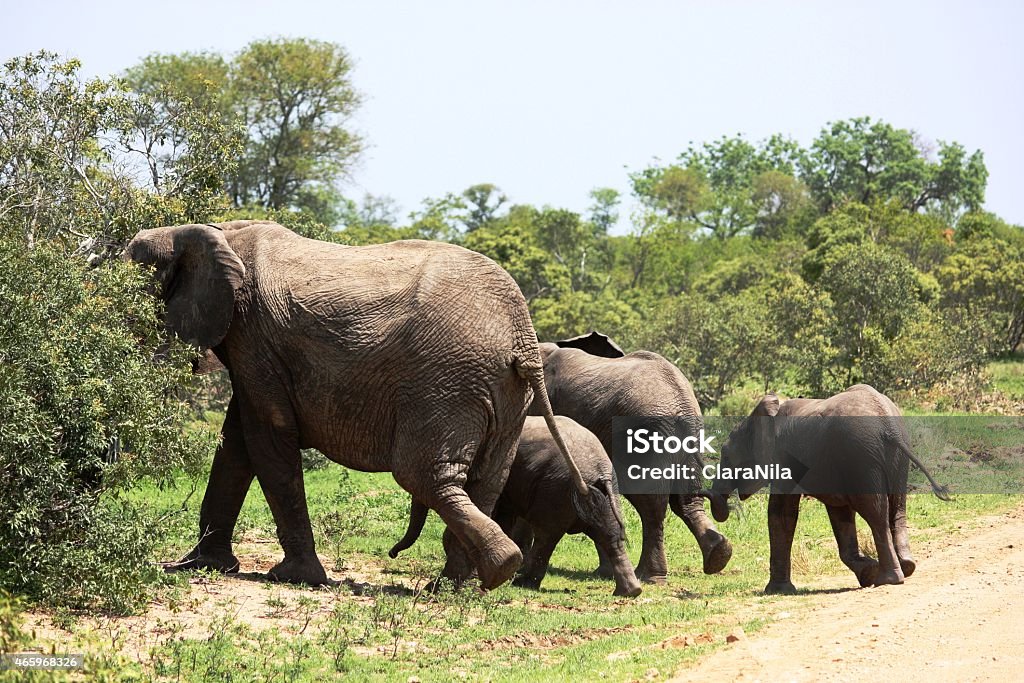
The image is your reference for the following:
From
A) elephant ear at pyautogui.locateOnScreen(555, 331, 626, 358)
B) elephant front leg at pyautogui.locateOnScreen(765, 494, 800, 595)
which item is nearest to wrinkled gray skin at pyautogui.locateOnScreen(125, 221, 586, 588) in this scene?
elephant front leg at pyautogui.locateOnScreen(765, 494, 800, 595)

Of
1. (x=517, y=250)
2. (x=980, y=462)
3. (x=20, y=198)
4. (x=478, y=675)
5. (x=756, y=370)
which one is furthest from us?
(x=517, y=250)

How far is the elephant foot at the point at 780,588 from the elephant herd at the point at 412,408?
0.16 ft

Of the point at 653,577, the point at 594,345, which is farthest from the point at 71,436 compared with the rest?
the point at 594,345

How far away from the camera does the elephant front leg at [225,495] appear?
11.8 metres

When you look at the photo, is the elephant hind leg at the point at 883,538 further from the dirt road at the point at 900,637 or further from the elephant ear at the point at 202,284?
the elephant ear at the point at 202,284

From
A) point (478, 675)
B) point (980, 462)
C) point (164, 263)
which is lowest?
point (478, 675)

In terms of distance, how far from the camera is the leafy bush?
8969 millimetres

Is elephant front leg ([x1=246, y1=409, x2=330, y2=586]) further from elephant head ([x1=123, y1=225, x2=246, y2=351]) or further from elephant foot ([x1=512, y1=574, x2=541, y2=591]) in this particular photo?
elephant foot ([x1=512, y1=574, x2=541, y2=591])

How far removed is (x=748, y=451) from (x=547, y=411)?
316 centimetres

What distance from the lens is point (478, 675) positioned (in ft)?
28.3

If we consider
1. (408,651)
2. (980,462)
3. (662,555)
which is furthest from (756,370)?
(408,651)

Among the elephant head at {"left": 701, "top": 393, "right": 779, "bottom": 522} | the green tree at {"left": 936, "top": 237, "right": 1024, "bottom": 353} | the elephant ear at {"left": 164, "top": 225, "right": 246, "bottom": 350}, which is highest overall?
the green tree at {"left": 936, "top": 237, "right": 1024, "bottom": 353}

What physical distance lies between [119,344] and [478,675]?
363 centimetres

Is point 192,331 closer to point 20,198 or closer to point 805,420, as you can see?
point 20,198
